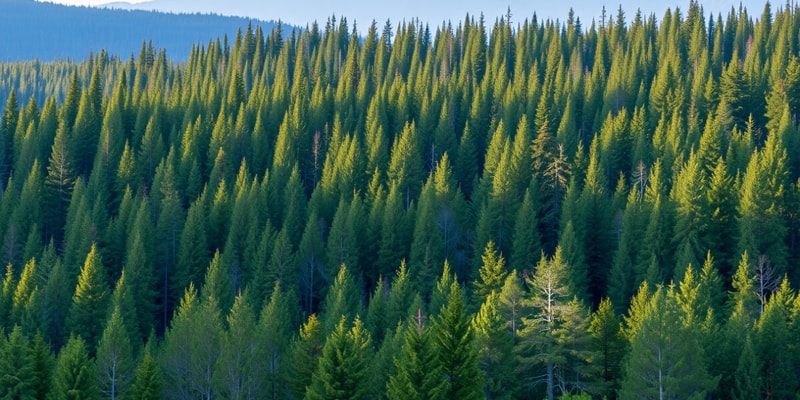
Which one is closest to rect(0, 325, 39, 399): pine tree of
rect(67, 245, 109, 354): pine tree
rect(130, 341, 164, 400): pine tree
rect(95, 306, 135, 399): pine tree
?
rect(95, 306, 135, 399): pine tree

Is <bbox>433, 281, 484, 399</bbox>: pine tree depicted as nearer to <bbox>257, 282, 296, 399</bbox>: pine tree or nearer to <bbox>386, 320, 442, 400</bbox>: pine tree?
<bbox>386, 320, 442, 400</bbox>: pine tree

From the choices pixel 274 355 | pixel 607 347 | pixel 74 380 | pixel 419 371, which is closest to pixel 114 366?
pixel 74 380

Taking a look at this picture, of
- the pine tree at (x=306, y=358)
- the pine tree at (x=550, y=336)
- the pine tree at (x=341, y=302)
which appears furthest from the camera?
the pine tree at (x=341, y=302)

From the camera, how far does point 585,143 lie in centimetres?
10094

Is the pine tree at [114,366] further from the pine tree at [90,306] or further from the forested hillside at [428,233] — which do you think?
the pine tree at [90,306]

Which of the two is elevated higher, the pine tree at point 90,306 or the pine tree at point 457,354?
the pine tree at point 90,306

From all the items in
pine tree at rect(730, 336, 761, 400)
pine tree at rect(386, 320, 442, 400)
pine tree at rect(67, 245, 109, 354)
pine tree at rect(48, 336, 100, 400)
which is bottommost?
pine tree at rect(48, 336, 100, 400)

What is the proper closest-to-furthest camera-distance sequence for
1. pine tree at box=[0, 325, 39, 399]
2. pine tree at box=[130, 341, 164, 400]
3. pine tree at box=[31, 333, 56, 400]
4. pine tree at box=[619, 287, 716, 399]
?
pine tree at box=[130, 341, 164, 400] → pine tree at box=[0, 325, 39, 399] → pine tree at box=[619, 287, 716, 399] → pine tree at box=[31, 333, 56, 400]

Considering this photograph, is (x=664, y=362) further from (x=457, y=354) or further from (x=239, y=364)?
(x=239, y=364)

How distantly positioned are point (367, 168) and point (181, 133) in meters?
26.8

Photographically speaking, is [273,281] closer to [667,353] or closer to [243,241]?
[243,241]

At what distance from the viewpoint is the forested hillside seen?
4109 cm

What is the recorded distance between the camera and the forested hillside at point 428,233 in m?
41.1

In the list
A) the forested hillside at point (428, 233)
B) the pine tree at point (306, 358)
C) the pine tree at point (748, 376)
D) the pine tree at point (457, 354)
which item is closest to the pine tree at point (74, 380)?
the forested hillside at point (428, 233)
